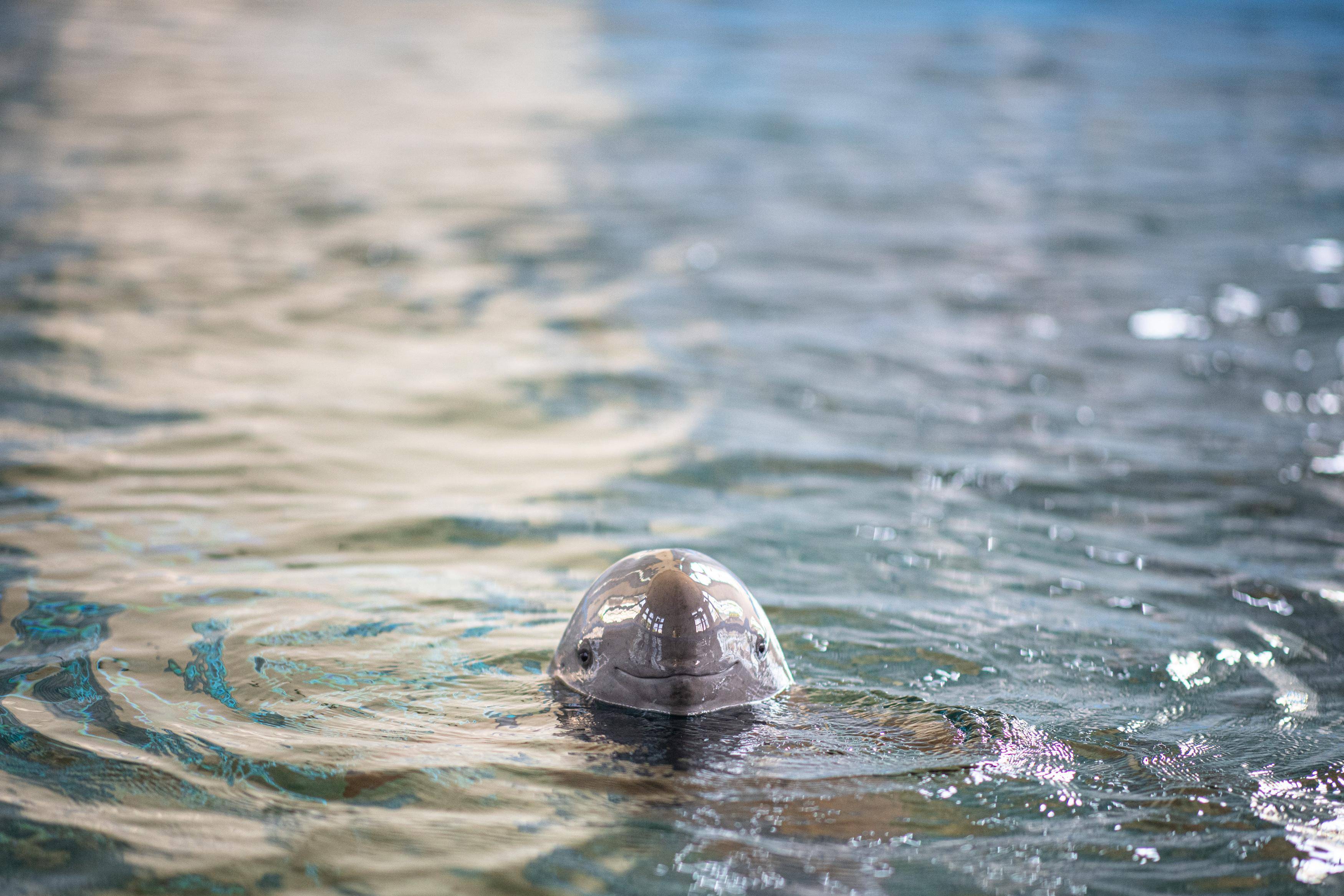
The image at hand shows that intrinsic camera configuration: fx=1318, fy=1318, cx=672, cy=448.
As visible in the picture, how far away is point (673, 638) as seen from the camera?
3.69 m

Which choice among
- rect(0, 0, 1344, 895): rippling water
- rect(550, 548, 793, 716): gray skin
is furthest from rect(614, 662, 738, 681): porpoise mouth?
rect(0, 0, 1344, 895): rippling water

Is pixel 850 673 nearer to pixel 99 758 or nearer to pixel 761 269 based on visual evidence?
pixel 99 758

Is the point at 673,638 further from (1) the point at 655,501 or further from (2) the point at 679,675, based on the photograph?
(1) the point at 655,501

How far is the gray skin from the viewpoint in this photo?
3697mm

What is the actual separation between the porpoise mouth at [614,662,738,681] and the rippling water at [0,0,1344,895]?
0.13 m

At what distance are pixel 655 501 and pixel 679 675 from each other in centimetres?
260

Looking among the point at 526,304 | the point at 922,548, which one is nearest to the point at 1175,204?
the point at 526,304

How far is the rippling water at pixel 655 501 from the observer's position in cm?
341

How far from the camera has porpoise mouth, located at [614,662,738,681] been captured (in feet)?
12.2

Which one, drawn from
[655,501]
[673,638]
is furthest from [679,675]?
[655,501]

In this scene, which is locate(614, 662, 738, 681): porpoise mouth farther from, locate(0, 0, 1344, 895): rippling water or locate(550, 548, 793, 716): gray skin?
locate(0, 0, 1344, 895): rippling water

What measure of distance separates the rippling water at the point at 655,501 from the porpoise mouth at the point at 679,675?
0.42 feet

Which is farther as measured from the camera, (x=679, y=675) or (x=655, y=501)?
(x=655, y=501)

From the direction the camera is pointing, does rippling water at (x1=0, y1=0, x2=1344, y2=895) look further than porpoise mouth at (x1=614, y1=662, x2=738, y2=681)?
No
